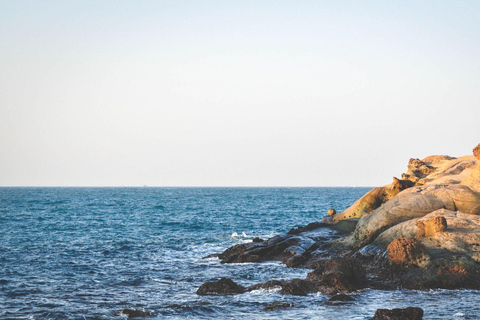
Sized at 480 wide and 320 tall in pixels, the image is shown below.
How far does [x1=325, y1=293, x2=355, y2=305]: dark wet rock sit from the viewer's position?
16.9m

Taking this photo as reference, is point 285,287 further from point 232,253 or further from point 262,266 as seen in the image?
point 232,253

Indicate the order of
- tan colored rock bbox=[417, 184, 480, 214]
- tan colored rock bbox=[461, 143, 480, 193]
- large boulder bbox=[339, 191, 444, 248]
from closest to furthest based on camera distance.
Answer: tan colored rock bbox=[417, 184, 480, 214], large boulder bbox=[339, 191, 444, 248], tan colored rock bbox=[461, 143, 480, 193]

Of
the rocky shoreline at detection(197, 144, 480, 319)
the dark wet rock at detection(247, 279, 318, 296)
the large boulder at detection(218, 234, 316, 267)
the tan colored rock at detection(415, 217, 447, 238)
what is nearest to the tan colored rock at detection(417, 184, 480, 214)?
the rocky shoreline at detection(197, 144, 480, 319)

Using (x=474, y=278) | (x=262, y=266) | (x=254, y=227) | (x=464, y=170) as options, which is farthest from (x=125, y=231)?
(x=474, y=278)

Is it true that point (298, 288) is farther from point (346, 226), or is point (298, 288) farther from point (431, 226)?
point (346, 226)

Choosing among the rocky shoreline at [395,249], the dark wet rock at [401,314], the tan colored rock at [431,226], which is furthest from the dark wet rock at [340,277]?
the dark wet rock at [401,314]

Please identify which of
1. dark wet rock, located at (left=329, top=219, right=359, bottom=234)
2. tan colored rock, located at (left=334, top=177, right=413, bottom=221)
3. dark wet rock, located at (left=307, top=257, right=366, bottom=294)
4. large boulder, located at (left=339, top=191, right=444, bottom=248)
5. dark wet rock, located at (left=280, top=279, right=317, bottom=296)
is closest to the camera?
dark wet rock, located at (left=280, top=279, right=317, bottom=296)

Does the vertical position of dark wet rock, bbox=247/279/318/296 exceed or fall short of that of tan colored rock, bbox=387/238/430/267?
it falls short

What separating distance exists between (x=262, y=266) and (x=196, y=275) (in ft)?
13.4

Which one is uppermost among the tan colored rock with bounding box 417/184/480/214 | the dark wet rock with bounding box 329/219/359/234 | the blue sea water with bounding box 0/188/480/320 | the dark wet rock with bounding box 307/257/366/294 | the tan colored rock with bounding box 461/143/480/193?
the tan colored rock with bounding box 461/143/480/193

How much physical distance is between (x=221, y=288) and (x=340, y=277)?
4.98 m

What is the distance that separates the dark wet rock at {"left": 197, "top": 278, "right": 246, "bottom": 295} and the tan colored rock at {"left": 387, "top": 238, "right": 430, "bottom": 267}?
6.90 m

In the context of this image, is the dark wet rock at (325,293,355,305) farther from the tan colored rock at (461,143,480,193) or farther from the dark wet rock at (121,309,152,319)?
the tan colored rock at (461,143,480,193)

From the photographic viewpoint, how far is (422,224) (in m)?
22.0
